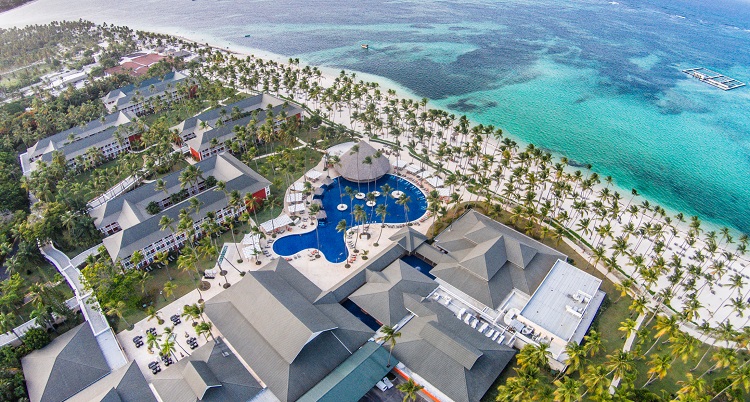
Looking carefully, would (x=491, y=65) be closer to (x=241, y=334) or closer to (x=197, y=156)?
(x=197, y=156)

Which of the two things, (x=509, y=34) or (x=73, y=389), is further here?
(x=509, y=34)

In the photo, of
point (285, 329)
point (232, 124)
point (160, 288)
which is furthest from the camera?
point (232, 124)

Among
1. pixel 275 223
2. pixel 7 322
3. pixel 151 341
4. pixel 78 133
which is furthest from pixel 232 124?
pixel 151 341

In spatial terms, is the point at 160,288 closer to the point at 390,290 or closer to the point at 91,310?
the point at 91,310

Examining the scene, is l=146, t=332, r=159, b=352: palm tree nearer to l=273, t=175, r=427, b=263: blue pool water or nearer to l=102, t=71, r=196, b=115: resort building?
l=273, t=175, r=427, b=263: blue pool water

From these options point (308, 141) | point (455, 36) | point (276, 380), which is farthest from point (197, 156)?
point (455, 36)

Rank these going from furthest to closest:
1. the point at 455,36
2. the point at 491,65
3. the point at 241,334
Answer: the point at 455,36 < the point at 491,65 < the point at 241,334

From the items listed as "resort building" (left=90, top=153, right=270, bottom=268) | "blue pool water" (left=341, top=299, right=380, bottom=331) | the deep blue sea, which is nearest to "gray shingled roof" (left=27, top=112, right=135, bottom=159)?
"resort building" (left=90, top=153, right=270, bottom=268)
